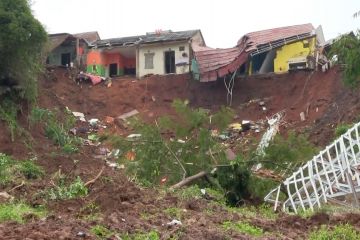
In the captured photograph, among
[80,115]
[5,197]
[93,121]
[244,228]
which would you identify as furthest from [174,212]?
[80,115]

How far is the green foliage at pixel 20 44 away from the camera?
23.9 m

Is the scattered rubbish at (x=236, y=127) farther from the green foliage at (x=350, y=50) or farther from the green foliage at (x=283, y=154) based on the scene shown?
the green foliage at (x=283, y=154)

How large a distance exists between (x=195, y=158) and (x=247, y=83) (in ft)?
53.5

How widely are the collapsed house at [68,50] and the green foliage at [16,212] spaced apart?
26510 millimetres

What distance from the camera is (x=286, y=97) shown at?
31.3m

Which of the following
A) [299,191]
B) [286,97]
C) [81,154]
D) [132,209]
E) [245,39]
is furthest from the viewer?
[245,39]

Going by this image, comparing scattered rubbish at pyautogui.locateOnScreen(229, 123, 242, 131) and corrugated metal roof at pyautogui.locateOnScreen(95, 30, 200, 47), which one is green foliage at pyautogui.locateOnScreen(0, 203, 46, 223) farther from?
corrugated metal roof at pyautogui.locateOnScreen(95, 30, 200, 47)

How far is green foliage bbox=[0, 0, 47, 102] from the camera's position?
23906 mm

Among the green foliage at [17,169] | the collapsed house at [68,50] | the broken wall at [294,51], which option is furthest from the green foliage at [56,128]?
the broken wall at [294,51]

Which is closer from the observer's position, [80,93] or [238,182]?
[238,182]

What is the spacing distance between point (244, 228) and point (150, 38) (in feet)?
92.8

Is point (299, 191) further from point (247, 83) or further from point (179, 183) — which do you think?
point (247, 83)

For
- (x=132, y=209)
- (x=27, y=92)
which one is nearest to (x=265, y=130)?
(x=27, y=92)

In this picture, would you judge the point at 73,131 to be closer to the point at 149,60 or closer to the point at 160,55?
the point at 149,60
